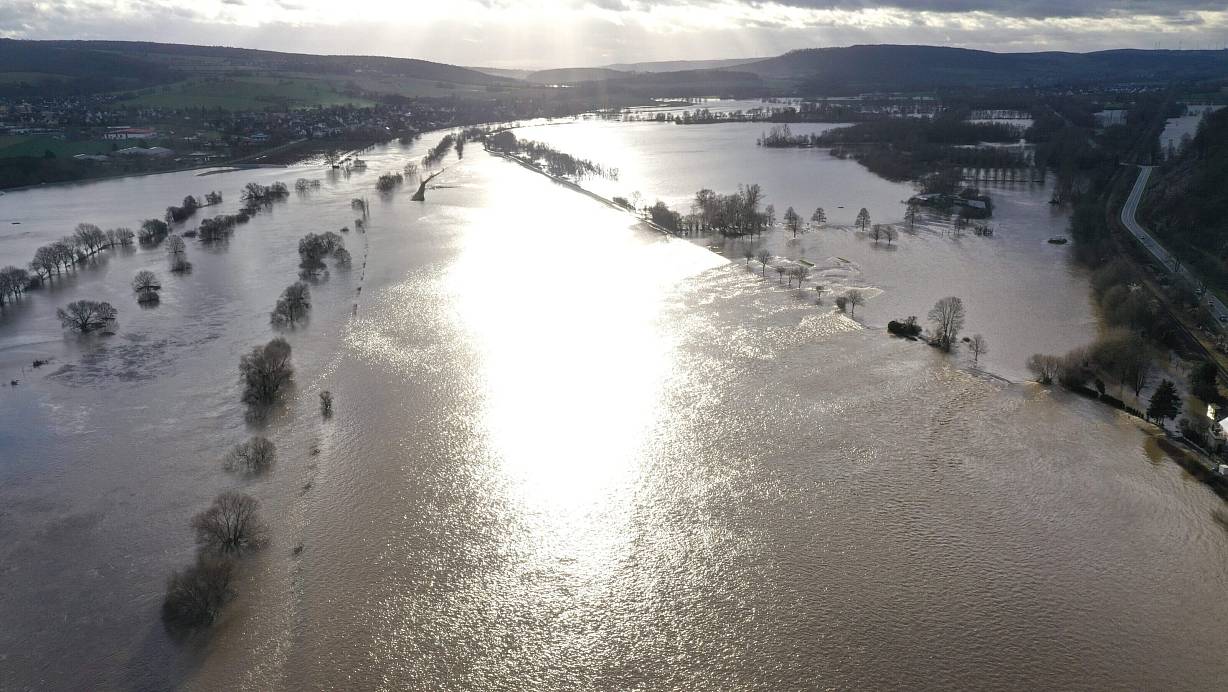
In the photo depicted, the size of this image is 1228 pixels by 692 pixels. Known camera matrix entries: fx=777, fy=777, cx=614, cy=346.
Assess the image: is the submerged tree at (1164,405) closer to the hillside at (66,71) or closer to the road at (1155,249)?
the road at (1155,249)

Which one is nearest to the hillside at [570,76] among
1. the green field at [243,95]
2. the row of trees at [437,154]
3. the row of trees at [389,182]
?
the green field at [243,95]

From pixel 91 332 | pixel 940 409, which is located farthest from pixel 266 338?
pixel 940 409

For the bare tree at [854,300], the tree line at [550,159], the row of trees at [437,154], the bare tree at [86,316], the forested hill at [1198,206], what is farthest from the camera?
the row of trees at [437,154]

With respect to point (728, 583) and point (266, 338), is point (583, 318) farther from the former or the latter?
point (728, 583)

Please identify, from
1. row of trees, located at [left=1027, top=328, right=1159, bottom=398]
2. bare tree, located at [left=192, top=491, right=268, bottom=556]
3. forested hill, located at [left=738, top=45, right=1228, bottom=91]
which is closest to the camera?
bare tree, located at [left=192, top=491, right=268, bottom=556]

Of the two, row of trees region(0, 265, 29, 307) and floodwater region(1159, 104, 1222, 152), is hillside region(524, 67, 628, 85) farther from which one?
row of trees region(0, 265, 29, 307)

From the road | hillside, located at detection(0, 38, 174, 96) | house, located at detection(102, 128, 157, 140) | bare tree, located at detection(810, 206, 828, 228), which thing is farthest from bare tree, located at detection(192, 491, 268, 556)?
hillside, located at detection(0, 38, 174, 96)
